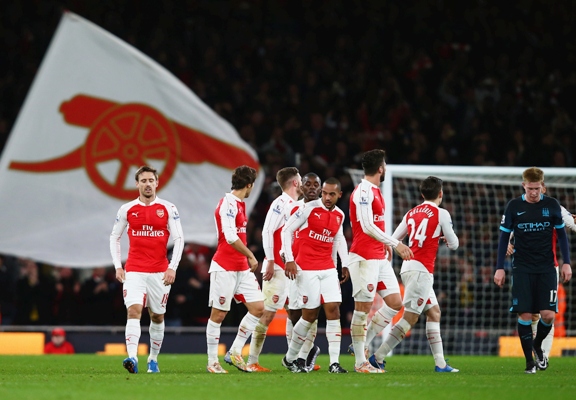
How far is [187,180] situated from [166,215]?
7.65 metres

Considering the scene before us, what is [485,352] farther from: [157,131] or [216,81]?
[216,81]

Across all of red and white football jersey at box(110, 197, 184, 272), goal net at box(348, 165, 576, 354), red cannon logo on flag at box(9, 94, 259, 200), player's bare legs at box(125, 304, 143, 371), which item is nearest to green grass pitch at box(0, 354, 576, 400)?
player's bare legs at box(125, 304, 143, 371)


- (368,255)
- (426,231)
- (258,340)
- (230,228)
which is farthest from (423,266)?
(230,228)

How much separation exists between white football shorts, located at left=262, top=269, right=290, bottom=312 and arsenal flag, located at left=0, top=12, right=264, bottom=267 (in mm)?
5667

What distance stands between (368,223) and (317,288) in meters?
0.86

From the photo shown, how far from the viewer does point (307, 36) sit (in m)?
24.2

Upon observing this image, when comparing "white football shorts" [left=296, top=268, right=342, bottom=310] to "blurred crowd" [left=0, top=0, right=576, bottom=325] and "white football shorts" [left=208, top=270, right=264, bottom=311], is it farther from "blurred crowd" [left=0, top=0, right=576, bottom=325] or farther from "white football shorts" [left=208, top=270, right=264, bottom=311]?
"blurred crowd" [left=0, top=0, right=576, bottom=325]

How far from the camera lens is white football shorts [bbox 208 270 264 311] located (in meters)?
10.6

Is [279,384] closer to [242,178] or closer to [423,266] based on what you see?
[242,178]

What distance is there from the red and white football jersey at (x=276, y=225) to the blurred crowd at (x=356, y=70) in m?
7.36

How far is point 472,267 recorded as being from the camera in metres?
18.4

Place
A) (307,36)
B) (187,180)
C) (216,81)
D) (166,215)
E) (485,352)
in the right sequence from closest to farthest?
(166,215), (485,352), (187,180), (216,81), (307,36)

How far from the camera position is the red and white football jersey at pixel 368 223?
410 inches

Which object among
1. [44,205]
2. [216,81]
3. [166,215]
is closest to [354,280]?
[166,215]
